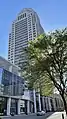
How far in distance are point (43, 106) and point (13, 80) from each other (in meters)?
44.2

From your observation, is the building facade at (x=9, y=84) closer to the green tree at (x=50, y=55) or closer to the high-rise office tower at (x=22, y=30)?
the green tree at (x=50, y=55)

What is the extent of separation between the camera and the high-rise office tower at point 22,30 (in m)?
124

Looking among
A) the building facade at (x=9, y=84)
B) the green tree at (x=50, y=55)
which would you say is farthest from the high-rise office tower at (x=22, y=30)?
the green tree at (x=50, y=55)

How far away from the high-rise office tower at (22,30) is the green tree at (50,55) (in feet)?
323

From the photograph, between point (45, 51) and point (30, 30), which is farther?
point (30, 30)

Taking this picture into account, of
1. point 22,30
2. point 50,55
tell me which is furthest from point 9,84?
point 22,30

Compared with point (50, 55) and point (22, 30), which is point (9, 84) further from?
point (22, 30)

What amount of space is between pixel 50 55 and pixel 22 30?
121 meters

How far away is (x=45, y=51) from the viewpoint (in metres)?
17.5

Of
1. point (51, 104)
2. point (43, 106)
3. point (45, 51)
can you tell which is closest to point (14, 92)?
point (43, 106)

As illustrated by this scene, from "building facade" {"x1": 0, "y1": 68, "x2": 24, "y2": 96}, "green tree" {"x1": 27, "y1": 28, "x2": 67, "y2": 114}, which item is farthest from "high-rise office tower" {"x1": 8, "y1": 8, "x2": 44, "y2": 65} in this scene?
"green tree" {"x1": 27, "y1": 28, "x2": 67, "y2": 114}

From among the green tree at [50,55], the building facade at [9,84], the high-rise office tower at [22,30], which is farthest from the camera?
the high-rise office tower at [22,30]

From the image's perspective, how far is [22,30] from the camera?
446 ft

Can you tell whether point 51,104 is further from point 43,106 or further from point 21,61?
point 21,61
